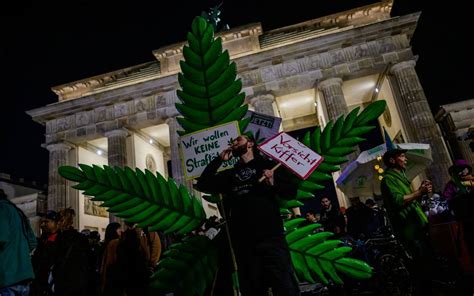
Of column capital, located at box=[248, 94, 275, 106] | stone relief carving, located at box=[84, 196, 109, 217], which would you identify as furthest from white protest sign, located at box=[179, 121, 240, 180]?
Result: stone relief carving, located at box=[84, 196, 109, 217]

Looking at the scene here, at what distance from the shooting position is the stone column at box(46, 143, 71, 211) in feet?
66.4

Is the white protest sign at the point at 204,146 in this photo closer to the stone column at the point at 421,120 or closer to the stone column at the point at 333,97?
the stone column at the point at 421,120

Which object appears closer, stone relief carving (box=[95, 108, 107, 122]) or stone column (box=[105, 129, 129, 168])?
stone column (box=[105, 129, 129, 168])

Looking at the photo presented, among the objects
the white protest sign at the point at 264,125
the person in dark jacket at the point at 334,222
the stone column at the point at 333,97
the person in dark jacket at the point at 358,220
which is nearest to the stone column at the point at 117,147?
the stone column at the point at 333,97

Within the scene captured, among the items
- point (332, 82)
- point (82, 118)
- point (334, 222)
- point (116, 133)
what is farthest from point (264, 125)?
point (82, 118)

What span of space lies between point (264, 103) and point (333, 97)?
398 cm

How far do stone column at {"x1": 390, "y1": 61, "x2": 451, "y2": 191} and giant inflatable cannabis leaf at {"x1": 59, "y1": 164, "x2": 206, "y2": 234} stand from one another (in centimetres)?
1690

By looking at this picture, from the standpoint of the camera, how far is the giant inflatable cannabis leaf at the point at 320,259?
165 centimetres

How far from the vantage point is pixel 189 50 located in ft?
6.03

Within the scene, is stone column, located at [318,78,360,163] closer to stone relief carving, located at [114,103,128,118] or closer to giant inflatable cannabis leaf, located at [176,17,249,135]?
stone relief carving, located at [114,103,128,118]

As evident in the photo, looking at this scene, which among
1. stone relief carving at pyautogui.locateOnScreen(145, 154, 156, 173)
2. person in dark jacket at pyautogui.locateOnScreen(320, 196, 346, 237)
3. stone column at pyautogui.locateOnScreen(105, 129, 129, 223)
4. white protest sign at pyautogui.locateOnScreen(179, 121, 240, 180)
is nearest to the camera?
white protest sign at pyautogui.locateOnScreen(179, 121, 240, 180)

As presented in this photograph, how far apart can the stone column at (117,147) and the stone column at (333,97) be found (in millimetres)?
12742

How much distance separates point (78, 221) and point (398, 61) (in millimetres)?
21972

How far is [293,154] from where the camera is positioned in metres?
1.75
